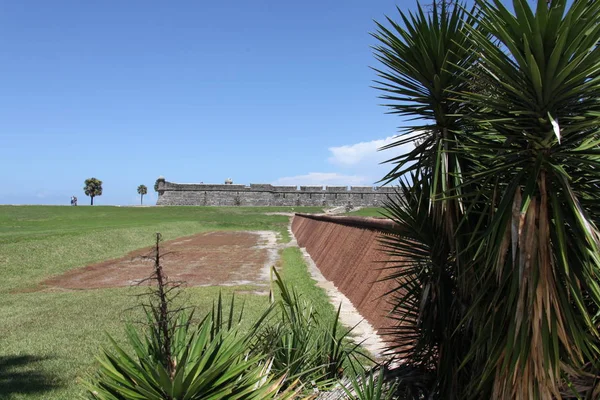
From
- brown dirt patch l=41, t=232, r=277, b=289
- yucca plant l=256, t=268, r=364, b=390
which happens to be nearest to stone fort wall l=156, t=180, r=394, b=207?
brown dirt patch l=41, t=232, r=277, b=289

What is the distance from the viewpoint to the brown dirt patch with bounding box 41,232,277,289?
653 inches

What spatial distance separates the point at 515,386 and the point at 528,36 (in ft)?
7.13

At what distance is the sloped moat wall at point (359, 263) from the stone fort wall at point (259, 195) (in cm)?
5672

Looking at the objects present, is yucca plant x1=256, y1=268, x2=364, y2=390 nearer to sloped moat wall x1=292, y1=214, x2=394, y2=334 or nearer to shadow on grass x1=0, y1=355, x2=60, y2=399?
sloped moat wall x1=292, y1=214, x2=394, y2=334

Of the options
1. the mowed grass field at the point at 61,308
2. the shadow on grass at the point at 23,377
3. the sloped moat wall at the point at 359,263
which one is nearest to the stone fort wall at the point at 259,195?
the mowed grass field at the point at 61,308

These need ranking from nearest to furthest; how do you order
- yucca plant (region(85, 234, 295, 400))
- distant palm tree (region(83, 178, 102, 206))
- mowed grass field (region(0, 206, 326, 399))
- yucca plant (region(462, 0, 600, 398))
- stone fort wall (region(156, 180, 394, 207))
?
1. yucca plant (region(462, 0, 600, 398))
2. yucca plant (region(85, 234, 295, 400))
3. mowed grass field (region(0, 206, 326, 399))
4. stone fort wall (region(156, 180, 394, 207))
5. distant palm tree (region(83, 178, 102, 206))

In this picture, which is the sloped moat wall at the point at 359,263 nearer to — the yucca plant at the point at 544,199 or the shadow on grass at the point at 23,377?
the yucca plant at the point at 544,199

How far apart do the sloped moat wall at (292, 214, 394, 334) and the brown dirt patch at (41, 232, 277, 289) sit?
277 centimetres

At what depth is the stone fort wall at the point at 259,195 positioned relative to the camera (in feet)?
255

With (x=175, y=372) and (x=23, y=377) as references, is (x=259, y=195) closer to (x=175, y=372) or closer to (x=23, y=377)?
(x=23, y=377)

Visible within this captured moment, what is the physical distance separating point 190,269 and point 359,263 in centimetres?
952

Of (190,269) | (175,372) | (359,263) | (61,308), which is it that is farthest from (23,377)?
(190,269)

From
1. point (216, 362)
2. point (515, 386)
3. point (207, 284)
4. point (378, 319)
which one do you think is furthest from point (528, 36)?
point (207, 284)

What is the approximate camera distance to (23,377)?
7008 mm
